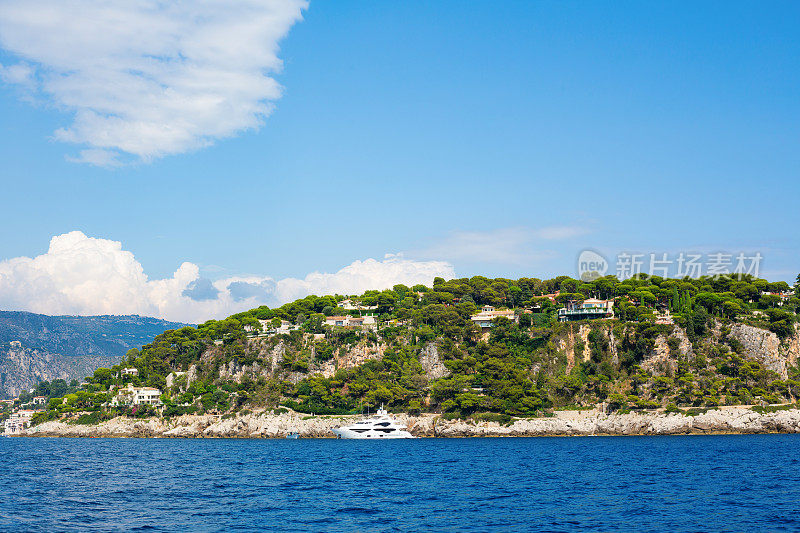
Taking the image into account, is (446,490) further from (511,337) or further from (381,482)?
(511,337)

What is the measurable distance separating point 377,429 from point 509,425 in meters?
17.9

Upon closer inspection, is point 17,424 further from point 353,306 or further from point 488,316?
point 488,316

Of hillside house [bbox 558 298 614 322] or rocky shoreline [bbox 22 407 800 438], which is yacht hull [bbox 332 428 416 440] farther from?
hillside house [bbox 558 298 614 322]

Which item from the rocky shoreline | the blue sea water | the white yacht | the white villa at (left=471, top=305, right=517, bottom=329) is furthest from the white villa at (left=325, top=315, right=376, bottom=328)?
the blue sea water

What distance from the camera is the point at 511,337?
353ft

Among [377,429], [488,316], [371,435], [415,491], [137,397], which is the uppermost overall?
[488,316]

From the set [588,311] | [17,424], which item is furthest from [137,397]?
[588,311]

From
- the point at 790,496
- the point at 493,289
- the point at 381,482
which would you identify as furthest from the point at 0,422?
the point at 790,496

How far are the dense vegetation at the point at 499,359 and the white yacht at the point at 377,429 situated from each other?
223 inches

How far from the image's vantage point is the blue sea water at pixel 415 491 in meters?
28.1

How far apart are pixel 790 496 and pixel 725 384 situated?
6036cm

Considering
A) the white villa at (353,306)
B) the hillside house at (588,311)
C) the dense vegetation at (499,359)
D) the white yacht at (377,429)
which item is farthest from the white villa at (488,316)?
the white yacht at (377,429)

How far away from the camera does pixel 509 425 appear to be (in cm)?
8825

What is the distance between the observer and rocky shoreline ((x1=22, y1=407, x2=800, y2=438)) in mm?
83438
